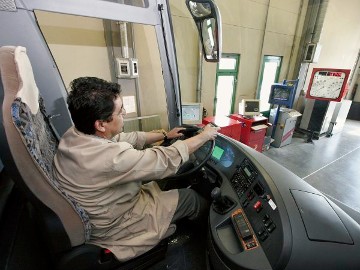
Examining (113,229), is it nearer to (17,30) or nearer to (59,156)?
(59,156)

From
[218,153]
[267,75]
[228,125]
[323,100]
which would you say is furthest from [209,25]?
[323,100]

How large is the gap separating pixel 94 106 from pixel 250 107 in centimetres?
331

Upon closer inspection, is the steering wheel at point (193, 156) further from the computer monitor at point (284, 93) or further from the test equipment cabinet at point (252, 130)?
the computer monitor at point (284, 93)

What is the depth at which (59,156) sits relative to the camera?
0.98m

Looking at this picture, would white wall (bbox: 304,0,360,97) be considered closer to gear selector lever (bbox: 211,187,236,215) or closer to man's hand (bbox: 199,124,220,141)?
man's hand (bbox: 199,124,220,141)

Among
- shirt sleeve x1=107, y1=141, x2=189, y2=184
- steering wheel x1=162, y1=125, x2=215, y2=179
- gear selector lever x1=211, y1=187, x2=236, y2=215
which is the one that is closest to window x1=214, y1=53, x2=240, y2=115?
steering wheel x1=162, y1=125, x2=215, y2=179

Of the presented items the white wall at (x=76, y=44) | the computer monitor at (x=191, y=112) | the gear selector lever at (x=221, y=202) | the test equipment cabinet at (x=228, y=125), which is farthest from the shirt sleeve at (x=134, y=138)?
the test equipment cabinet at (x=228, y=125)

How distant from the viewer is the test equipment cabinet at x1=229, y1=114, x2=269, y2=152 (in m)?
3.59

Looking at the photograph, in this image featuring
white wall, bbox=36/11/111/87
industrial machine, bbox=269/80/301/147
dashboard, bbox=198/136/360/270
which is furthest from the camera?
industrial machine, bbox=269/80/301/147

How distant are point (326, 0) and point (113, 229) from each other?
19.4 ft

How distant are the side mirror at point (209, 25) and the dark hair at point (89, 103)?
0.97m

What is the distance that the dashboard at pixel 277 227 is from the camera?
0.83 m

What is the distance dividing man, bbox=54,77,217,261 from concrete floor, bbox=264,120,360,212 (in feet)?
7.43

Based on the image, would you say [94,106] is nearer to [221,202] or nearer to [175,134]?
[175,134]
